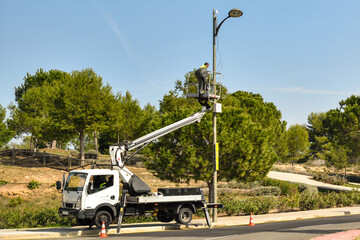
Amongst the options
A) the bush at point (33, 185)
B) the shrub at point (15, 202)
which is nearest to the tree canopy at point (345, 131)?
the bush at point (33, 185)

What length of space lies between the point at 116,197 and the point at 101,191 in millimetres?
653

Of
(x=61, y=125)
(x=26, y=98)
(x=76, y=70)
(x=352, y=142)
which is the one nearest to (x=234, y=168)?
(x=61, y=125)

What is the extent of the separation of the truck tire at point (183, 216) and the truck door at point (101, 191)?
8.77 feet

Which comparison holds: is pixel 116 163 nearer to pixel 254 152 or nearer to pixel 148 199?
pixel 148 199

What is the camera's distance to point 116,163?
14.3m

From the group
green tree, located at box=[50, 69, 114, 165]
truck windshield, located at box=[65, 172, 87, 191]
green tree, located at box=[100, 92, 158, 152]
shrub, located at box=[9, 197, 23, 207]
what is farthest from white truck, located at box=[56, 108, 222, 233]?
green tree, located at box=[100, 92, 158, 152]

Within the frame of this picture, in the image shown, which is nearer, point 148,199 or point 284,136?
point 148,199

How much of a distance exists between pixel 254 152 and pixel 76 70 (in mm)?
26536

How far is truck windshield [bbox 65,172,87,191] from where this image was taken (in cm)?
1345

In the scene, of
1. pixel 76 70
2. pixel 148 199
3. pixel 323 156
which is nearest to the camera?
pixel 148 199

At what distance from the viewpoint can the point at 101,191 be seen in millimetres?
13625

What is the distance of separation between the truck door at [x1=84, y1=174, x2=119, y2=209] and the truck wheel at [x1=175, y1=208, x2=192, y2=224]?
105 inches

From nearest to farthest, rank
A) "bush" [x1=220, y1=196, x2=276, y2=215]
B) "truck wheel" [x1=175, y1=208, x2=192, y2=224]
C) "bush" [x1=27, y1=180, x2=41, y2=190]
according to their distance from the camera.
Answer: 1. "truck wheel" [x1=175, y1=208, x2=192, y2=224]
2. "bush" [x1=220, y1=196, x2=276, y2=215]
3. "bush" [x1=27, y1=180, x2=41, y2=190]

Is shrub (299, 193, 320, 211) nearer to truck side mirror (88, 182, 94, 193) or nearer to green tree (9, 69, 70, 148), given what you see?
truck side mirror (88, 182, 94, 193)
